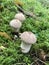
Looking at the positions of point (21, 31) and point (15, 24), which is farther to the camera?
point (21, 31)

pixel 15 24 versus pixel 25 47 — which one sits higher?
pixel 15 24

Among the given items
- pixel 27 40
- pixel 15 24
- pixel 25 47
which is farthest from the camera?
pixel 15 24

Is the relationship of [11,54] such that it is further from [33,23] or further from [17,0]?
[17,0]

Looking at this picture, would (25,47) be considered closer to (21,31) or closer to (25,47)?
(25,47)

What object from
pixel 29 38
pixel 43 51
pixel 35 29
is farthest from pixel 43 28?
pixel 29 38

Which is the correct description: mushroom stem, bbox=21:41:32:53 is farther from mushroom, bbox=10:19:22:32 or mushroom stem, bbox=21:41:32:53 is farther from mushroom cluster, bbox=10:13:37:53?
mushroom, bbox=10:19:22:32

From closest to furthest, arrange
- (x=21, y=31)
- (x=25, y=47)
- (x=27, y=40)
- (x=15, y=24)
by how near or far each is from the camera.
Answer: (x=27, y=40), (x=25, y=47), (x=15, y=24), (x=21, y=31)

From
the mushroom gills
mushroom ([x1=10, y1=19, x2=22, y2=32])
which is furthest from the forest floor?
mushroom ([x1=10, y1=19, x2=22, y2=32])

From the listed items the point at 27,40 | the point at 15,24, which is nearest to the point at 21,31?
the point at 15,24
